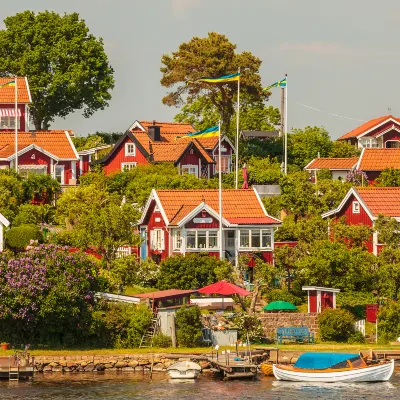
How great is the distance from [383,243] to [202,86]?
4013cm

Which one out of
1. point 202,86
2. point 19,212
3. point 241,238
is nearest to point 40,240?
point 19,212

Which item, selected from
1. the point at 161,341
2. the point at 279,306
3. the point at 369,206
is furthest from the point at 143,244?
the point at 161,341

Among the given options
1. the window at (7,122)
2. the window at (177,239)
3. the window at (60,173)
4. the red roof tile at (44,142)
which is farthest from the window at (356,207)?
the window at (7,122)

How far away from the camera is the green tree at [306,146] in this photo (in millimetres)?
122125

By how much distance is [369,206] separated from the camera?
8688 cm

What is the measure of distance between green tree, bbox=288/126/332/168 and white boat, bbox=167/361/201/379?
55.3 meters

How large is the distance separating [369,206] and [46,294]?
2551 cm

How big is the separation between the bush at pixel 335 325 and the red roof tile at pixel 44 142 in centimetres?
3379

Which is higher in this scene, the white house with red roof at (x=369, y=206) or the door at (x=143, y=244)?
the white house with red roof at (x=369, y=206)

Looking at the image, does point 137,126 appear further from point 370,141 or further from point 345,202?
point 345,202

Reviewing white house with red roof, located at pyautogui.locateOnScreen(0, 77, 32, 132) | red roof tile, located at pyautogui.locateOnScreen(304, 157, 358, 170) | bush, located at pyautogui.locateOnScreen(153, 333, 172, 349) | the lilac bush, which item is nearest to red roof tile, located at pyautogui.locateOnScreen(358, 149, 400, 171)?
red roof tile, located at pyautogui.locateOnScreen(304, 157, 358, 170)

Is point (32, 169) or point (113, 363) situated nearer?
point (113, 363)

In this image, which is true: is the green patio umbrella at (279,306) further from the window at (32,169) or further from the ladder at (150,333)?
the window at (32,169)

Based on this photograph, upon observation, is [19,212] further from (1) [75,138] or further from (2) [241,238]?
(1) [75,138]
